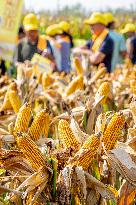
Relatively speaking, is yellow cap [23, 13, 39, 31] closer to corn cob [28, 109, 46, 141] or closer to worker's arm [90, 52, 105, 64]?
worker's arm [90, 52, 105, 64]

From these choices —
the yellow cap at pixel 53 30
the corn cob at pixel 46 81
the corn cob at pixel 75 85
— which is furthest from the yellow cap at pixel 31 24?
the corn cob at pixel 75 85

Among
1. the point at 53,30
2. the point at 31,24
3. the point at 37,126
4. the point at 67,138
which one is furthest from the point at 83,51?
the point at 67,138

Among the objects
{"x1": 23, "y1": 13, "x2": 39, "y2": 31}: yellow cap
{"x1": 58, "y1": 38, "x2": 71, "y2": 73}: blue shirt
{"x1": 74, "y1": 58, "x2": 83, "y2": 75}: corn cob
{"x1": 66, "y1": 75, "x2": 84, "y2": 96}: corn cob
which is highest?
{"x1": 23, "y1": 13, "x2": 39, "y2": 31}: yellow cap

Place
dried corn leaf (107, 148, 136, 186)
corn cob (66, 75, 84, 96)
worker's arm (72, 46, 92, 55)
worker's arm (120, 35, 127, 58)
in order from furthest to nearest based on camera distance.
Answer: worker's arm (120, 35, 127, 58)
worker's arm (72, 46, 92, 55)
corn cob (66, 75, 84, 96)
dried corn leaf (107, 148, 136, 186)

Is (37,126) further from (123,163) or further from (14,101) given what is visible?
(14,101)

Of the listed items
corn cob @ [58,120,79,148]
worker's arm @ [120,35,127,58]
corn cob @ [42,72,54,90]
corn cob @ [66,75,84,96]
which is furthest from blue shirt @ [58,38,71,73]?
corn cob @ [58,120,79,148]

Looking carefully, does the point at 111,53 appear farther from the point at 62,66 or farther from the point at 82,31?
the point at 82,31

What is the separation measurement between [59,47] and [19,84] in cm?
462

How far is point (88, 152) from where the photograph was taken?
230cm

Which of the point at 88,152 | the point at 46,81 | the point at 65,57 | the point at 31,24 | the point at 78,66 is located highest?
the point at 31,24

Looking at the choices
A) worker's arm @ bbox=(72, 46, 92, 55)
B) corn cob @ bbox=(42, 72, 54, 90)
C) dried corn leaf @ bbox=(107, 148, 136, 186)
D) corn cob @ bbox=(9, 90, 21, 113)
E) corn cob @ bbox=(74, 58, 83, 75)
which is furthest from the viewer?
worker's arm @ bbox=(72, 46, 92, 55)

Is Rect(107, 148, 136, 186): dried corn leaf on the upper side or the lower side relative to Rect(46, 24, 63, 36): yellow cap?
lower

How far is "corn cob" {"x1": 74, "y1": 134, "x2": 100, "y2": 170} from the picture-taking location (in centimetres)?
231

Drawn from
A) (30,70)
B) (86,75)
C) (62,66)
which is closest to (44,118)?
(30,70)
